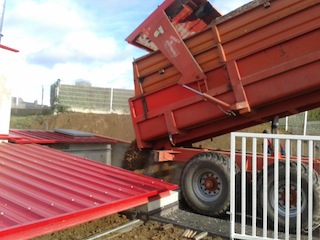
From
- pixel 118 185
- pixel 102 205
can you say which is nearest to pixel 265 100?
pixel 118 185

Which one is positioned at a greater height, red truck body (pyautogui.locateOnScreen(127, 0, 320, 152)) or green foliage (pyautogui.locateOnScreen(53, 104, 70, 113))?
green foliage (pyautogui.locateOnScreen(53, 104, 70, 113))

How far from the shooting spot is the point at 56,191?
4.07 m

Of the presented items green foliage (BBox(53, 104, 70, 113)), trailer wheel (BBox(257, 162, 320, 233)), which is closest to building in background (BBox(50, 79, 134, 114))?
green foliage (BBox(53, 104, 70, 113))

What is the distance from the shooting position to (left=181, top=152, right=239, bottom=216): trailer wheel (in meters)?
6.02

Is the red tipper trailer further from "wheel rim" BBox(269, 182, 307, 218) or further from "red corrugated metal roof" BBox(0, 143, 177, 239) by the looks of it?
"red corrugated metal roof" BBox(0, 143, 177, 239)

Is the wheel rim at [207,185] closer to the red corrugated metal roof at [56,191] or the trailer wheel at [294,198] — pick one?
the trailer wheel at [294,198]

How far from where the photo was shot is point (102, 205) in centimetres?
384

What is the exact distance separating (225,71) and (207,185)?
A: 204 cm

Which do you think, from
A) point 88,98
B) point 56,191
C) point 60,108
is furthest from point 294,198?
point 88,98

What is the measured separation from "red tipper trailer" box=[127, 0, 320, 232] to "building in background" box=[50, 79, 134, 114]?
14.3 metres

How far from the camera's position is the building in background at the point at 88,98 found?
21.0 meters

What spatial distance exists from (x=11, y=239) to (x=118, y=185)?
2.07m

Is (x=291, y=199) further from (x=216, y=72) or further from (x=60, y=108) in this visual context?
(x=60, y=108)

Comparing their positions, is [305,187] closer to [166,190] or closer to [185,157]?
[166,190]
